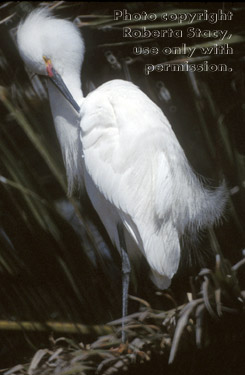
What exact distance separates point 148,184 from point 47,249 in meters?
0.33

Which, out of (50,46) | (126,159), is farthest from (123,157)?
(50,46)

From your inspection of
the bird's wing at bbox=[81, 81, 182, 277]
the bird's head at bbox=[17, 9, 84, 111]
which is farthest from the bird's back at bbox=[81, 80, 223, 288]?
the bird's head at bbox=[17, 9, 84, 111]

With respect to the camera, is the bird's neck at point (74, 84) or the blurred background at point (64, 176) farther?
the bird's neck at point (74, 84)

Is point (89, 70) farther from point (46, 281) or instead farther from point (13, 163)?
point (46, 281)

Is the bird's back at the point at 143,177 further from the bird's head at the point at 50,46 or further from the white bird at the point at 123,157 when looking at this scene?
the bird's head at the point at 50,46

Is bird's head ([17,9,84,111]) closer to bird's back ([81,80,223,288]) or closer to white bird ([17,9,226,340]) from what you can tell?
white bird ([17,9,226,340])

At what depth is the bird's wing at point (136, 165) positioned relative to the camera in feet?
5.20

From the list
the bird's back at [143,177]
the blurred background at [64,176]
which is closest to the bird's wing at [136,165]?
the bird's back at [143,177]

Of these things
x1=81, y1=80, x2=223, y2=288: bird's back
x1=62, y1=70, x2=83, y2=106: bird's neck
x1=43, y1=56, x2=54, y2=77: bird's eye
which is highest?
x1=43, y1=56, x2=54, y2=77: bird's eye

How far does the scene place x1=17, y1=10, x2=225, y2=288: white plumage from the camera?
62.7 inches

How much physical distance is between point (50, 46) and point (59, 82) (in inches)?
4.5

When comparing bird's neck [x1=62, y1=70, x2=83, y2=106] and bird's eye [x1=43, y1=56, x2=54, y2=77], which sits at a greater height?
bird's eye [x1=43, y1=56, x2=54, y2=77]

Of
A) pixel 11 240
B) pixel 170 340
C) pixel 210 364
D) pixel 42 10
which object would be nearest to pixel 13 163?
pixel 11 240

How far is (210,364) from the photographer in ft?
4.53
